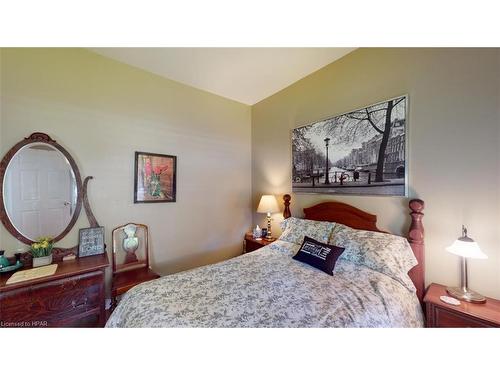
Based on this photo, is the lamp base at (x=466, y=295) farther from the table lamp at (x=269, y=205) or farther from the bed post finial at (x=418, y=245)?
the table lamp at (x=269, y=205)

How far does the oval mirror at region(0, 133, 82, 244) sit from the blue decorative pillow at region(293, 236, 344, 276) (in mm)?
2273

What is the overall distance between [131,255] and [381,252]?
8.36ft

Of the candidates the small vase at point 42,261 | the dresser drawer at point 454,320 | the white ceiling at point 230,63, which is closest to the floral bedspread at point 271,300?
the dresser drawer at point 454,320

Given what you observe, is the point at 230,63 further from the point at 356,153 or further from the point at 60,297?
the point at 60,297

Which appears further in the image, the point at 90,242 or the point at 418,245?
the point at 90,242

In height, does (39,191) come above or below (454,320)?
above

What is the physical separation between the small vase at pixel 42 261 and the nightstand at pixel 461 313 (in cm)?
302

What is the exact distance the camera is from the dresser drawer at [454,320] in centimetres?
109

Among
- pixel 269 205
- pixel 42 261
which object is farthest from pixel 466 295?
pixel 42 261

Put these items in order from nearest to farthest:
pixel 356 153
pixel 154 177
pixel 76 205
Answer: pixel 76 205 → pixel 356 153 → pixel 154 177

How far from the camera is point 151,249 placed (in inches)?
89.6

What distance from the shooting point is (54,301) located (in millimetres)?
1418

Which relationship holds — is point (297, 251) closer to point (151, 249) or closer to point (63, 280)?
point (151, 249)
